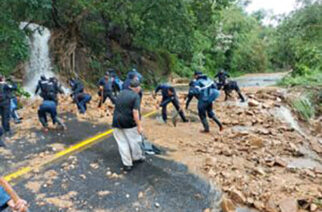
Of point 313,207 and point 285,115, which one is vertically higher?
point 313,207

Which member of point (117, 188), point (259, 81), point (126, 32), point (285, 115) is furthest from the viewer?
point (259, 81)

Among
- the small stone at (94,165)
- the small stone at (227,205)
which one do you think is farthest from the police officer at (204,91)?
the small stone at (227,205)

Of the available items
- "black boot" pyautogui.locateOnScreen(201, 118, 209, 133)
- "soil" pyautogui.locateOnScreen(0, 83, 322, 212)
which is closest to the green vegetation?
"soil" pyautogui.locateOnScreen(0, 83, 322, 212)

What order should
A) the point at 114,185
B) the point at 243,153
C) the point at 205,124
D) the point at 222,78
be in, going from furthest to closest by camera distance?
the point at 222,78 < the point at 205,124 < the point at 243,153 < the point at 114,185

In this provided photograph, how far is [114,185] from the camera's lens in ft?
16.8

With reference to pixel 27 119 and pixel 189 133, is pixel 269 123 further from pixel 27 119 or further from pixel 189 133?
pixel 27 119

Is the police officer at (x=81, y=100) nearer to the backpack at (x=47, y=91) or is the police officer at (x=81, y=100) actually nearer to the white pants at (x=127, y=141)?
the backpack at (x=47, y=91)

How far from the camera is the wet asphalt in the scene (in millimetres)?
4516

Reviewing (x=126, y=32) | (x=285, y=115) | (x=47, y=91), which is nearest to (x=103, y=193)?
(x=47, y=91)

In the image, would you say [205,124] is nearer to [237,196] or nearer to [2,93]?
[237,196]

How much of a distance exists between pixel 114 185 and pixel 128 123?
3.97 feet

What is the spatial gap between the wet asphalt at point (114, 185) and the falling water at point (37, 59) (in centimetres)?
1097

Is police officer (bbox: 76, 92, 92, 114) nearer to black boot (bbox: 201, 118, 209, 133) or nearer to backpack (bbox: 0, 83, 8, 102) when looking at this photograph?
backpack (bbox: 0, 83, 8, 102)

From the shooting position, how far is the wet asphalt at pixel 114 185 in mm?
4516
